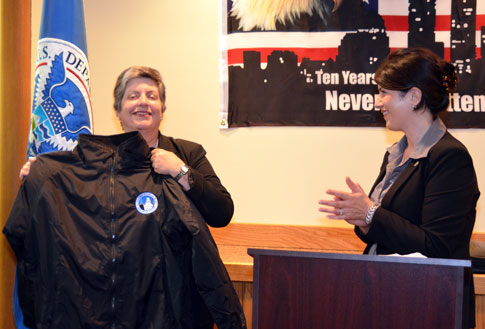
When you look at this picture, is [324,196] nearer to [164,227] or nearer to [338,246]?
[338,246]

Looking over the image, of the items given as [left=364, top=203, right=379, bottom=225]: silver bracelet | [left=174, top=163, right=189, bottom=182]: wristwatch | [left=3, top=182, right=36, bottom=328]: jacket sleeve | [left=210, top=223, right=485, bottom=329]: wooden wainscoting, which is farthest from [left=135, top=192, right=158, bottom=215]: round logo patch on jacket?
[left=210, top=223, right=485, bottom=329]: wooden wainscoting

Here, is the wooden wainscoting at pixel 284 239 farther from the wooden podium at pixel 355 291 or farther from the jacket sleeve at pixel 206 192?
the wooden podium at pixel 355 291

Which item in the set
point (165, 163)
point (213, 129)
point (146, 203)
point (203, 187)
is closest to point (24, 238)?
point (146, 203)

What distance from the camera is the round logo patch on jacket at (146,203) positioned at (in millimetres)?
1851

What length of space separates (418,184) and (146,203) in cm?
94

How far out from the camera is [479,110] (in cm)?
315

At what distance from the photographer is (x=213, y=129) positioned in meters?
3.46

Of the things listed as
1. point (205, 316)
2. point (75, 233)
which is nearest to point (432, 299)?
point (205, 316)

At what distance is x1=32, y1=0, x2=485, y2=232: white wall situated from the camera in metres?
3.32

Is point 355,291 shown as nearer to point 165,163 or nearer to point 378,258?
point 378,258

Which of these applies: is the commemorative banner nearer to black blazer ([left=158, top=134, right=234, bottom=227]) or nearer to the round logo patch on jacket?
black blazer ([left=158, top=134, right=234, bottom=227])

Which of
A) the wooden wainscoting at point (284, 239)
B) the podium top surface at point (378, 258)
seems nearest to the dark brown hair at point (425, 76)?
the podium top surface at point (378, 258)

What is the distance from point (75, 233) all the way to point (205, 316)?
21.7 inches

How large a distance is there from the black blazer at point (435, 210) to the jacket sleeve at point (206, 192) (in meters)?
0.57
